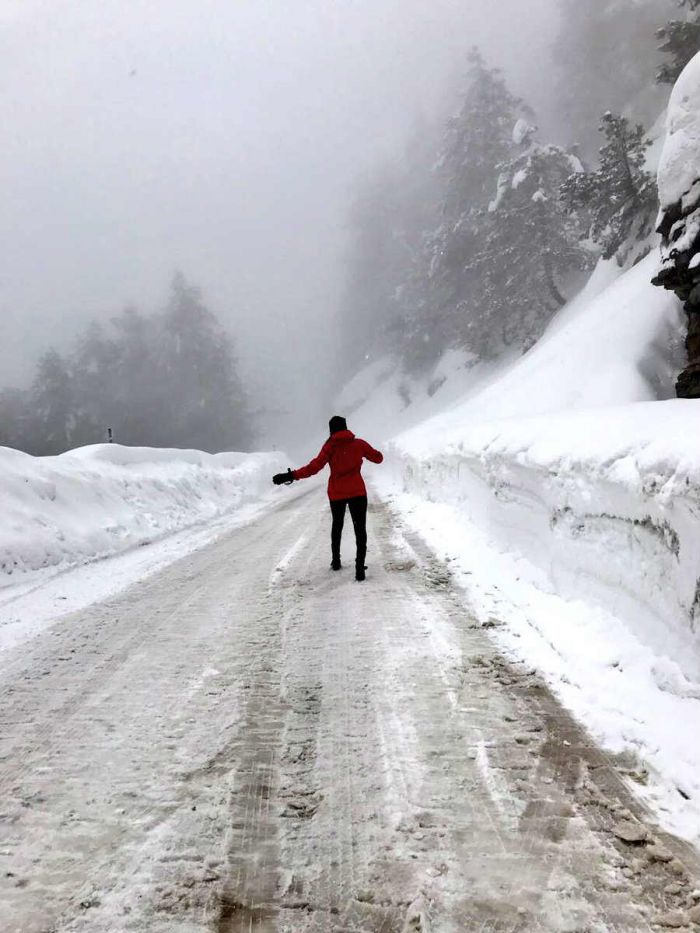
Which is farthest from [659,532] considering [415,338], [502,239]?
[415,338]

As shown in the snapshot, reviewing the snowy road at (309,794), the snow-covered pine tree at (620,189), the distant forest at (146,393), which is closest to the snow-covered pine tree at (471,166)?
the snow-covered pine tree at (620,189)

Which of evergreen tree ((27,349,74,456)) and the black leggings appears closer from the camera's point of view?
the black leggings

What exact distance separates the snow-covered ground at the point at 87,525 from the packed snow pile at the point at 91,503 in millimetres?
22

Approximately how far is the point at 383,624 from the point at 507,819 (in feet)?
7.50

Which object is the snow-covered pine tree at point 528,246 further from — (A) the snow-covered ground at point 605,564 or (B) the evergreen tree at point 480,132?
(A) the snow-covered ground at point 605,564

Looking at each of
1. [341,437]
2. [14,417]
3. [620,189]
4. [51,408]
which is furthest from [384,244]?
[341,437]

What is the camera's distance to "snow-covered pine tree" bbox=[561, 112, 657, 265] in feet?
70.1

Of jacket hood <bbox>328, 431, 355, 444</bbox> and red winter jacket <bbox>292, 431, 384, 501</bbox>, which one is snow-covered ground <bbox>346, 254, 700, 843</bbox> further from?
jacket hood <bbox>328, 431, 355, 444</bbox>

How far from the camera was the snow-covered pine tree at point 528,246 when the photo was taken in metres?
28.7

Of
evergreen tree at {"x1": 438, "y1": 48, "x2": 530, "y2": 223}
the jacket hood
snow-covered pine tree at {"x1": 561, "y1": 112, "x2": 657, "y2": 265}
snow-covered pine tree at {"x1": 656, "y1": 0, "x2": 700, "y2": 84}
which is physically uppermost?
evergreen tree at {"x1": 438, "y1": 48, "x2": 530, "y2": 223}

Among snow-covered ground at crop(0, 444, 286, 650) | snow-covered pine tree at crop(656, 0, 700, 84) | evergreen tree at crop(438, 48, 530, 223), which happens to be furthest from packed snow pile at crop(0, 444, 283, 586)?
evergreen tree at crop(438, 48, 530, 223)

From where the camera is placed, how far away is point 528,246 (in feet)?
96.8

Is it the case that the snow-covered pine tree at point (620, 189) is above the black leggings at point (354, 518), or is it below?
above

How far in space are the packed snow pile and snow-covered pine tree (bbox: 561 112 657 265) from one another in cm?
1931
